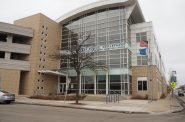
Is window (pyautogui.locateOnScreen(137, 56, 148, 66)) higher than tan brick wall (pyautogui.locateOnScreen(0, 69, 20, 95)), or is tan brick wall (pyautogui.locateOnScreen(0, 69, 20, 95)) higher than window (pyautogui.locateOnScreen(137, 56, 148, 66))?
window (pyautogui.locateOnScreen(137, 56, 148, 66))

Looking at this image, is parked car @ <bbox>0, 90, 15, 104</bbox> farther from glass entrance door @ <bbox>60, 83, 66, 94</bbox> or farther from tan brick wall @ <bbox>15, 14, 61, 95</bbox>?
glass entrance door @ <bbox>60, 83, 66, 94</bbox>

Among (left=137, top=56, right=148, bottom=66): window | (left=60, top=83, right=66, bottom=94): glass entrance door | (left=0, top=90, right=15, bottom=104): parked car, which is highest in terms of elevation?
(left=137, top=56, right=148, bottom=66): window

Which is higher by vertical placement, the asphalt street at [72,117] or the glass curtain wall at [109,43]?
the glass curtain wall at [109,43]

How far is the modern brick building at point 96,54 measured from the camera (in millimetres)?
36656

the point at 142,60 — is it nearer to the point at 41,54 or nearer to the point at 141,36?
the point at 141,36

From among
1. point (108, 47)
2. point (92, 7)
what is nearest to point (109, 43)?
point (108, 47)

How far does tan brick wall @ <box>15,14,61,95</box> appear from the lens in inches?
1506

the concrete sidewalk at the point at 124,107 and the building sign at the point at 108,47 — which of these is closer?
the concrete sidewalk at the point at 124,107

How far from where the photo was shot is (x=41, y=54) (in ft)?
132

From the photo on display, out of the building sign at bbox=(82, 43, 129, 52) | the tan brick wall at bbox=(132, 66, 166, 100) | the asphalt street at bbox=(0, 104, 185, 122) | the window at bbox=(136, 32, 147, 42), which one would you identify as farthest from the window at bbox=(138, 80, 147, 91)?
the asphalt street at bbox=(0, 104, 185, 122)

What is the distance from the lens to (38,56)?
39094 millimetres

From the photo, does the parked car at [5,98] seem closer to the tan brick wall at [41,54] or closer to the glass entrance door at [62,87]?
the tan brick wall at [41,54]

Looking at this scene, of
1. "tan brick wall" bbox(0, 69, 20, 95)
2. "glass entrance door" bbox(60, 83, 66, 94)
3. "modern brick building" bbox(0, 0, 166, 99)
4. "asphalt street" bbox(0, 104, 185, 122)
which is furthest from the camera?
"glass entrance door" bbox(60, 83, 66, 94)

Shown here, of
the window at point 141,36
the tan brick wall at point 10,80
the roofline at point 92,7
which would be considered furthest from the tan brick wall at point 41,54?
the window at point 141,36
